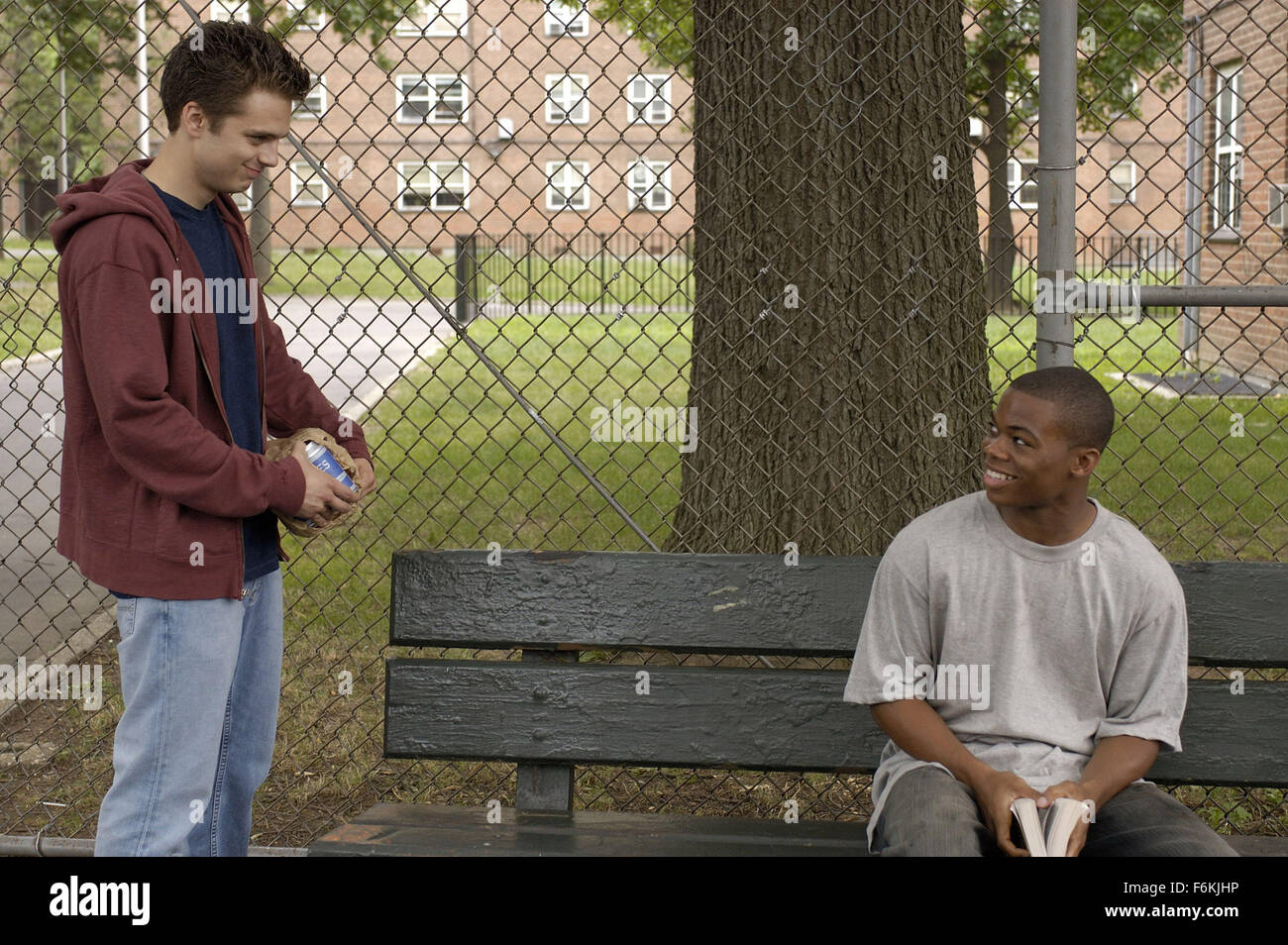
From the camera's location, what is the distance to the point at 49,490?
9492mm

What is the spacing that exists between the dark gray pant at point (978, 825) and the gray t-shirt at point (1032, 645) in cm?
10

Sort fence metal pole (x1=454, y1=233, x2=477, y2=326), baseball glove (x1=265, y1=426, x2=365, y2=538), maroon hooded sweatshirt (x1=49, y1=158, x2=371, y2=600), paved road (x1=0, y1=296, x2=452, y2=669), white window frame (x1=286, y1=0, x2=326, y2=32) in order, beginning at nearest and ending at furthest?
1. maroon hooded sweatshirt (x1=49, y1=158, x2=371, y2=600)
2. baseball glove (x1=265, y1=426, x2=365, y2=538)
3. white window frame (x1=286, y1=0, x2=326, y2=32)
4. paved road (x1=0, y1=296, x2=452, y2=669)
5. fence metal pole (x1=454, y1=233, x2=477, y2=326)

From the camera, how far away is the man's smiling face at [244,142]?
8.74 ft

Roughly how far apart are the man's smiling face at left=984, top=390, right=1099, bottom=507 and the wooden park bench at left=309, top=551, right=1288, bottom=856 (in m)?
0.51

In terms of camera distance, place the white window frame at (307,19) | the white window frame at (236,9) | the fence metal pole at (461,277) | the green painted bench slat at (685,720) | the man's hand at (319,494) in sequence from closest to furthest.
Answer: the man's hand at (319,494) < the green painted bench slat at (685,720) < the white window frame at (307,19) < the fence metal pole at (461,277) < the white window frame at (236,9)

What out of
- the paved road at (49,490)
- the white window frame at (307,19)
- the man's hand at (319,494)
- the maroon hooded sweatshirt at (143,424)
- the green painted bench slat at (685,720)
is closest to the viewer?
the maroon hooded sweatshirt at (143,424)

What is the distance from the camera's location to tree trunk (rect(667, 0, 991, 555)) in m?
4.58

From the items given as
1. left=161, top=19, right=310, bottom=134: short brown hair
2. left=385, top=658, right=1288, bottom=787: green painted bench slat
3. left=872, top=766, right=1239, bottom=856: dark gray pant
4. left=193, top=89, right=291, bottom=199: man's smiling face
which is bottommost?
left=872, top=766, right=1239, bottom=856: dark gray pant

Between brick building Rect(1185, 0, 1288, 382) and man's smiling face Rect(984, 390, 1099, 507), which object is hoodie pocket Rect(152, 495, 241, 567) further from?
brick building Rect(1185, 0, 1288, 382)

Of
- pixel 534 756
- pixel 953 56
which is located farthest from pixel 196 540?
pixel 953 56

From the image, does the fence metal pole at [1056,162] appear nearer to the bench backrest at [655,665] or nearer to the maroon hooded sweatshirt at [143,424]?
the bench backrest at [655,665]

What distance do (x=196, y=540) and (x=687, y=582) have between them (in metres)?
1.15

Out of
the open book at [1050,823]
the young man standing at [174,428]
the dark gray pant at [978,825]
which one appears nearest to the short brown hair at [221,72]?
the young man standing at [174,428]

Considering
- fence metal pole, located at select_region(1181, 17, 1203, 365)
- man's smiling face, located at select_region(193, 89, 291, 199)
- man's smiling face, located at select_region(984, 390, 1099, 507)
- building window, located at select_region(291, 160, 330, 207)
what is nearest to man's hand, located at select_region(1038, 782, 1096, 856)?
man's smiling face, located at select_region(984, 390, 1099, 507)
